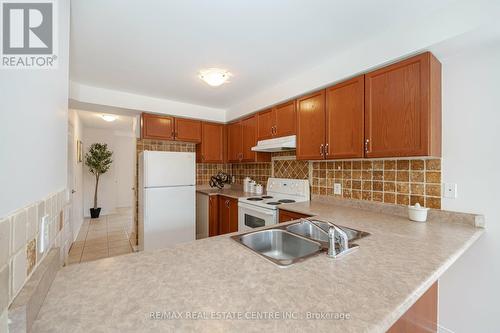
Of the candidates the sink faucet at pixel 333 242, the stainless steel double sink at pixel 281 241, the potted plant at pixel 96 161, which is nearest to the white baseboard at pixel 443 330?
the stainless steel double sink at pixel 281 241

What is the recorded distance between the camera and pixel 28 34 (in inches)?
31.7

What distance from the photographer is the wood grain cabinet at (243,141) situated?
315cm

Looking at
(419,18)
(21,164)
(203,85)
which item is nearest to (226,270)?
(21,164)

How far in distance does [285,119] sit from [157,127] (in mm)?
1842

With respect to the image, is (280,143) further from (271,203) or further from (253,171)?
(253,171)

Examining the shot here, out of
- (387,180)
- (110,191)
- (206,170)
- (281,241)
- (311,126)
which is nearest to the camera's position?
(281,241)

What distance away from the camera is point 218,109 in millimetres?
3635

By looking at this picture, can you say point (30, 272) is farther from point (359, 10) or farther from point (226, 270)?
point (359, 10)

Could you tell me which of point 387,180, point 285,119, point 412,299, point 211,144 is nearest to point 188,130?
point 211,144

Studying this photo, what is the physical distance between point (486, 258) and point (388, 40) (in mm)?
1661

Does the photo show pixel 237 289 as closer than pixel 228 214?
Yes

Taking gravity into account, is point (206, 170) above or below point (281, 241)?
above

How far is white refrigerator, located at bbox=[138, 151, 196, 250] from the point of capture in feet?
9.21

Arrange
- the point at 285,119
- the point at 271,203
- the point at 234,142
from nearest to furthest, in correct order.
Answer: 1. the point at 271,203
2. the point at 285,119
3. the point at 234,142
